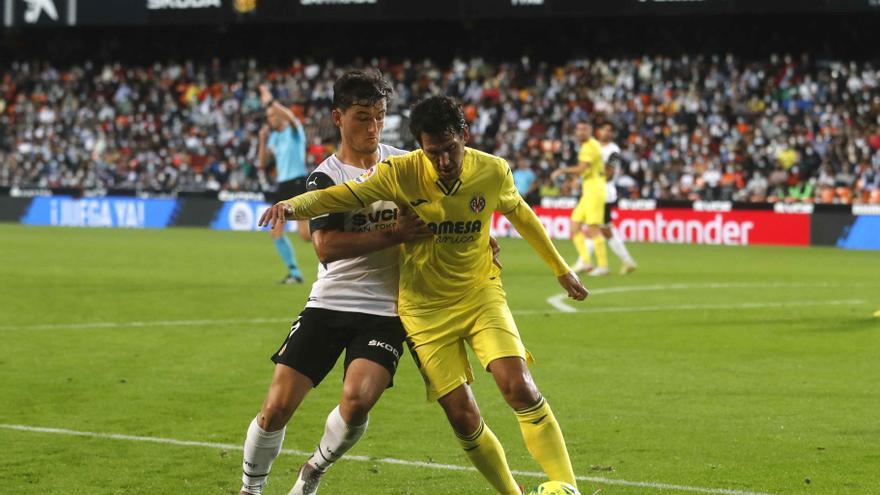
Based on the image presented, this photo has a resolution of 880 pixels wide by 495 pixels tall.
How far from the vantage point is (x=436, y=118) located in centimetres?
556

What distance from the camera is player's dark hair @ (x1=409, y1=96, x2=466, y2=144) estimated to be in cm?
557

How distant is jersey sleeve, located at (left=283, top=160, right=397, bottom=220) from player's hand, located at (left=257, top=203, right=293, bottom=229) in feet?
0.18

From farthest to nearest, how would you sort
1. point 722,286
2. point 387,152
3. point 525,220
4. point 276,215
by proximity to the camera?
point 722,286 → point 387,152 → point 525,220 → point 276,215

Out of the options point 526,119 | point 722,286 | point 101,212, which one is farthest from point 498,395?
point 101,212

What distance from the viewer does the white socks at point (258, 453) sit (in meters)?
5.86

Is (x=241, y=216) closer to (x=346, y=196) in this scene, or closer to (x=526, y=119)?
(x=526, y=119)

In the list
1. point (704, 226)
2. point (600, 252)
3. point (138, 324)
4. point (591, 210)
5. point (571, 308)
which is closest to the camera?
point (138, 324)

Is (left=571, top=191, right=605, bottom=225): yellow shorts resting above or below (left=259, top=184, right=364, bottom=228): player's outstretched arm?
below

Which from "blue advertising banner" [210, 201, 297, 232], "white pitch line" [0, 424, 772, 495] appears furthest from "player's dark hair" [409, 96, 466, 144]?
"blue advertising banner" [210, 201, 297, 232]

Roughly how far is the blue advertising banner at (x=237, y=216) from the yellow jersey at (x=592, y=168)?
1607 cm

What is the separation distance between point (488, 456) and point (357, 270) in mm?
1031

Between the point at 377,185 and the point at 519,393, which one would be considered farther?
the point at 377,185

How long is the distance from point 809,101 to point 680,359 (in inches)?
1007

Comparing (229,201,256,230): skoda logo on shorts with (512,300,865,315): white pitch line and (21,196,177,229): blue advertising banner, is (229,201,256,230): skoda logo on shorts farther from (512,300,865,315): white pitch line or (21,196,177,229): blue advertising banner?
(512,300,865,315): white pitch line
